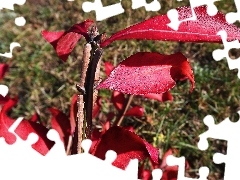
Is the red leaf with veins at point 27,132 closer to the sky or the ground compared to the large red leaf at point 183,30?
closer to the ground

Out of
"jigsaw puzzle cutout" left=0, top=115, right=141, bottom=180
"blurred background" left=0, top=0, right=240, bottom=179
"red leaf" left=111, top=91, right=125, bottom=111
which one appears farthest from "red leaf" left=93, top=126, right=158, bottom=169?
"blurred background" left=0, top=0, right=240, bottom=179

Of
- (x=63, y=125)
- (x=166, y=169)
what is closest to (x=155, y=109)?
(x=166, y=169)

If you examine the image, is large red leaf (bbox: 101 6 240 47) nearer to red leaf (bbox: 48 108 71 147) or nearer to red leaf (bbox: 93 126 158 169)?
red leaf (bbox: 93 126 158 169)

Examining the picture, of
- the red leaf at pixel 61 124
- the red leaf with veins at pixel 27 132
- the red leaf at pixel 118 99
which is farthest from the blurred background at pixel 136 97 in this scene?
the red leaf with veins at pixel 27 132

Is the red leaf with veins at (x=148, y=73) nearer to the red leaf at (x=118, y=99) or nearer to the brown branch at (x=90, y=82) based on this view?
the brown branch at (x=90, y=82)

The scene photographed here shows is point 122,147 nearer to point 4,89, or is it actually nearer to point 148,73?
point 148,73

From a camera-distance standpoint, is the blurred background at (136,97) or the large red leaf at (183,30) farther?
the blurred background at (136,97)

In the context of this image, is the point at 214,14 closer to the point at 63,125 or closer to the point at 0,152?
the point at 0,152
